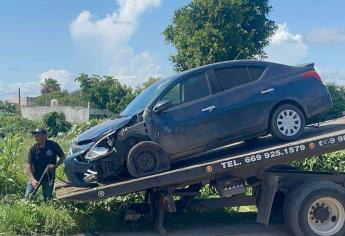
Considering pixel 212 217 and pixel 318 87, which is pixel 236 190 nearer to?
pixel 212 217

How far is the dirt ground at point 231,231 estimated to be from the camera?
758cm

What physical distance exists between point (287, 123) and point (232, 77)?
1.11m

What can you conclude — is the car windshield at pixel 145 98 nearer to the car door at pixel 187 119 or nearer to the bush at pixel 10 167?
the car door at pixel 187 119

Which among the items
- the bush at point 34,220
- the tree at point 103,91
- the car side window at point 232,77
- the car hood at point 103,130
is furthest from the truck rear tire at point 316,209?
the tree at point 103,91

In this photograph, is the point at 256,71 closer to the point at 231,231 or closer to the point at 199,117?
the point at 199,117

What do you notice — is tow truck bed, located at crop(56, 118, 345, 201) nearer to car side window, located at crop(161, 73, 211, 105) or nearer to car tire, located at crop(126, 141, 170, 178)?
car tire, located at crop(126, 141, 170, 178)

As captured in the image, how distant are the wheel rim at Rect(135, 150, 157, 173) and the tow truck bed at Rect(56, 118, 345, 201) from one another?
23cm

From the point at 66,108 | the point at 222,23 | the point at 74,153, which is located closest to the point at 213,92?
the point at 74,153

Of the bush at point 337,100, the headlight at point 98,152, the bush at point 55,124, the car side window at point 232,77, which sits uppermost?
the bush at point 55,124

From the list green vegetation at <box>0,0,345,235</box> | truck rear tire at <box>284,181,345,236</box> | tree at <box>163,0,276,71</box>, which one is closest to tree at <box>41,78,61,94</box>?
green vegetation at <box>0,0,345,235</box>

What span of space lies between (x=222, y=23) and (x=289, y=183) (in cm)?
1687

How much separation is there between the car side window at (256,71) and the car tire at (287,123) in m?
0.61

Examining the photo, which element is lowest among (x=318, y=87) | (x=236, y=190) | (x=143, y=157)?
(x=236, y=190)

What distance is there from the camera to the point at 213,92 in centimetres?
765
